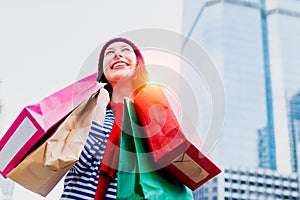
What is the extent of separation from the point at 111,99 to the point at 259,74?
22066 millimetres

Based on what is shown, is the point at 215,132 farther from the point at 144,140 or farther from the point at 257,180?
the point at 257,180

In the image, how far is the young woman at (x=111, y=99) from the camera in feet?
2.03

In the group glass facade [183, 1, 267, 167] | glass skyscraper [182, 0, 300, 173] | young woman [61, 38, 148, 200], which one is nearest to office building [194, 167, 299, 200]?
glass facade [183, 1, 267, 167]

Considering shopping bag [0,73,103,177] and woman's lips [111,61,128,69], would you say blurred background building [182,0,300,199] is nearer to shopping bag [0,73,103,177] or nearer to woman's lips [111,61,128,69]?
woman's lips [111,61,128,69]

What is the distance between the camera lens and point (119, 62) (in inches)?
28.8

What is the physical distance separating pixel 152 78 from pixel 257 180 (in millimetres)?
17569

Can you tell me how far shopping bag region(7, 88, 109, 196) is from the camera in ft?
1.92

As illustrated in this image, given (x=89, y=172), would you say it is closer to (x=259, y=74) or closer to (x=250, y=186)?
(x=250, y=186)

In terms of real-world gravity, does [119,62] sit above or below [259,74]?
below

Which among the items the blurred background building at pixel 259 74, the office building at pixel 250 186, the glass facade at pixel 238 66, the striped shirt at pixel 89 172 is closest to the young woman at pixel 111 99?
the striped shirt at pixel 89 172

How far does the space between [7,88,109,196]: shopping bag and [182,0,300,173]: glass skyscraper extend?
64.9 ft

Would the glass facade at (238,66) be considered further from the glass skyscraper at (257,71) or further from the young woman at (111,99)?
the young woman at (111,99)

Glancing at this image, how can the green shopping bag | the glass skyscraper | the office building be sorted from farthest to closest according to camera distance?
the glass skyscraper → the office building → the green shopping bag

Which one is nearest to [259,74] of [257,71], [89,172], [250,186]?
[257,71]
